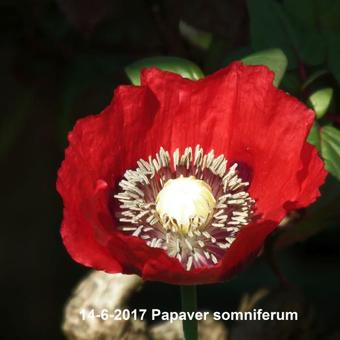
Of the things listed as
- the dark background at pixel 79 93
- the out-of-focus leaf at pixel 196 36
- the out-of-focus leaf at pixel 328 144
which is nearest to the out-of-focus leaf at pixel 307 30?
the dark background at pixel 79 93

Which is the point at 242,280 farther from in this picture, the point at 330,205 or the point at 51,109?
the point at 330,205

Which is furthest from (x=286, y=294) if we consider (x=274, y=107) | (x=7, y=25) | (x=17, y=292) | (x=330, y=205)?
(x=17, y=292)

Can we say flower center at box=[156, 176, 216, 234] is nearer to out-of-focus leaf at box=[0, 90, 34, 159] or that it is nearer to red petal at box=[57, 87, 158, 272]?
red petal at box=[57, 87, 158, 272]

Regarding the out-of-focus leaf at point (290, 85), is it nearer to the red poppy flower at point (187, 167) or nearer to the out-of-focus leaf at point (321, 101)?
the out-of-focus leaf at point (321, 101)

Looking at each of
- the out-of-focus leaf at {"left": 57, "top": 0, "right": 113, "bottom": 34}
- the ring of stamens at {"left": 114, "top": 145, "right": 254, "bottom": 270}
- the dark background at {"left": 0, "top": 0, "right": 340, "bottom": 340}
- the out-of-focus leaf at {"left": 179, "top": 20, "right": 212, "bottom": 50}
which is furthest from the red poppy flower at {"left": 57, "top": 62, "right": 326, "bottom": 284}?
the out-of-focus leaf at {"left": 179, "top": 20, "right": 212, "bottom": 50}

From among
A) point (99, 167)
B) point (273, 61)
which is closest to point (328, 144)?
point (273, 61)

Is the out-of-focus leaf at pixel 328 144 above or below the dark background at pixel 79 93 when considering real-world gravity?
below
